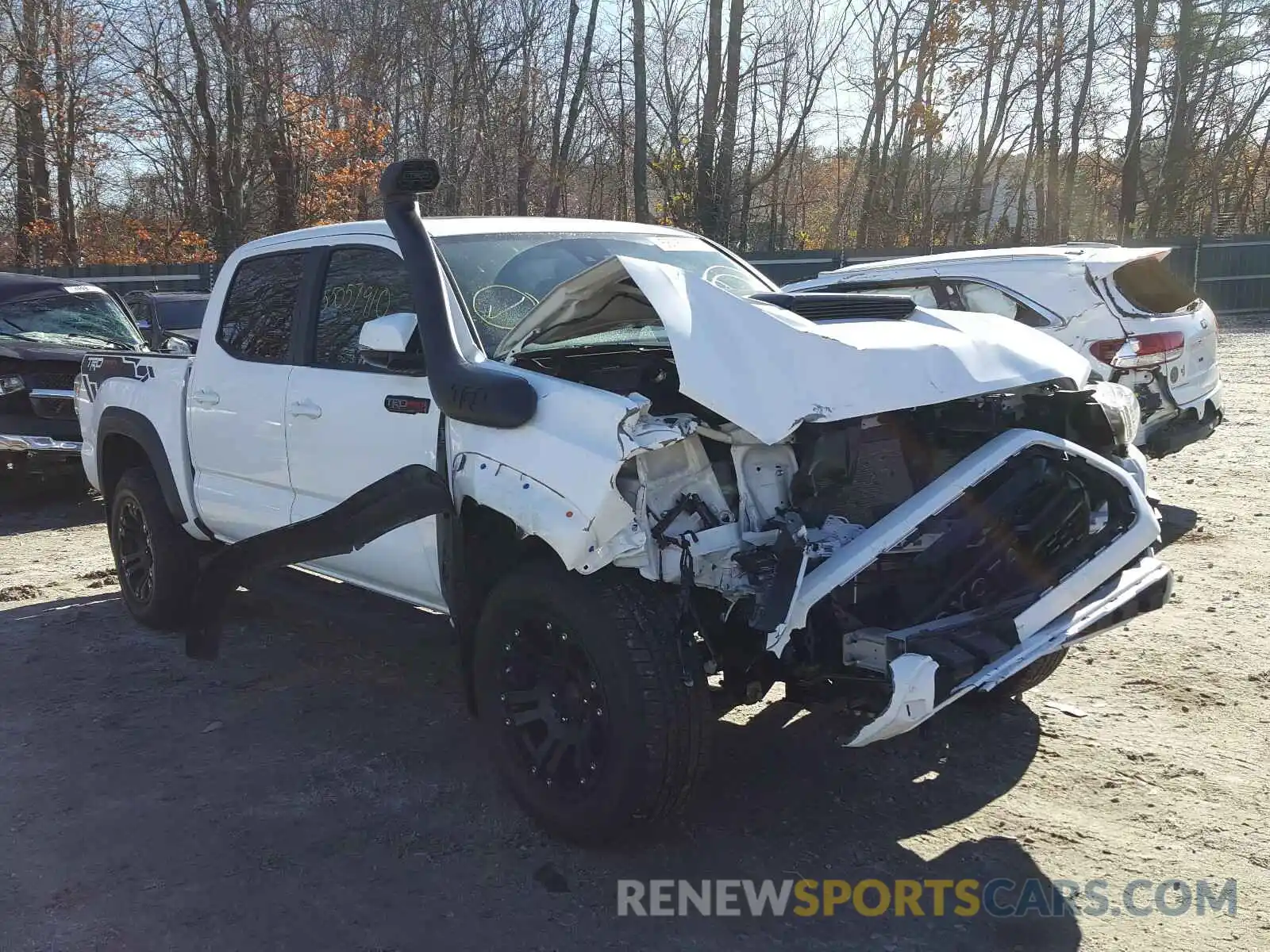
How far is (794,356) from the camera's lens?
3172mm

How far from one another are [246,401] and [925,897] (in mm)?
3492

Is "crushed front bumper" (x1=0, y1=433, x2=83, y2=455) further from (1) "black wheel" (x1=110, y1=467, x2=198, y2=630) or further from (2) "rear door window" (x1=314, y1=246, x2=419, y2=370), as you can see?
(2) "rear door window" (x1=314, y1=246, x2=419, y2=370)

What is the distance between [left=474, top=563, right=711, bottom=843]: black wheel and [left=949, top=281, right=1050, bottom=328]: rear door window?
5588 mm

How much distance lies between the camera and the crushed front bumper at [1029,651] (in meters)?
2.95

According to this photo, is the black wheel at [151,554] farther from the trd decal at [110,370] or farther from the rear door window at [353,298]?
the rear door window at [353,298]

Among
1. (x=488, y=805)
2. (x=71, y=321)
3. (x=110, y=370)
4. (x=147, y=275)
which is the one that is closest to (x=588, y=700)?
(x=488, y=805)

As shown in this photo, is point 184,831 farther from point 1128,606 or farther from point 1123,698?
point 1123,698

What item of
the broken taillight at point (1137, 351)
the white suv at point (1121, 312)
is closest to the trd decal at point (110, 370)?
the white suv at point (1121, 312)

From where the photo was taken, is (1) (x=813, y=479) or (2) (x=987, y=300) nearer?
(1) (x=813, y=479)

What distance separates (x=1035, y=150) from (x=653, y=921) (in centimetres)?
3324

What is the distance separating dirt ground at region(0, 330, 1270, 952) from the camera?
10.3 feet

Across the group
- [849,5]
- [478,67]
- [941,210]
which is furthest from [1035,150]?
[478,67]

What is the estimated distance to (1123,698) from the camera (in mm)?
4676

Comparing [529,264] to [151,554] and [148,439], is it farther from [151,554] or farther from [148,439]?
[151,554]
